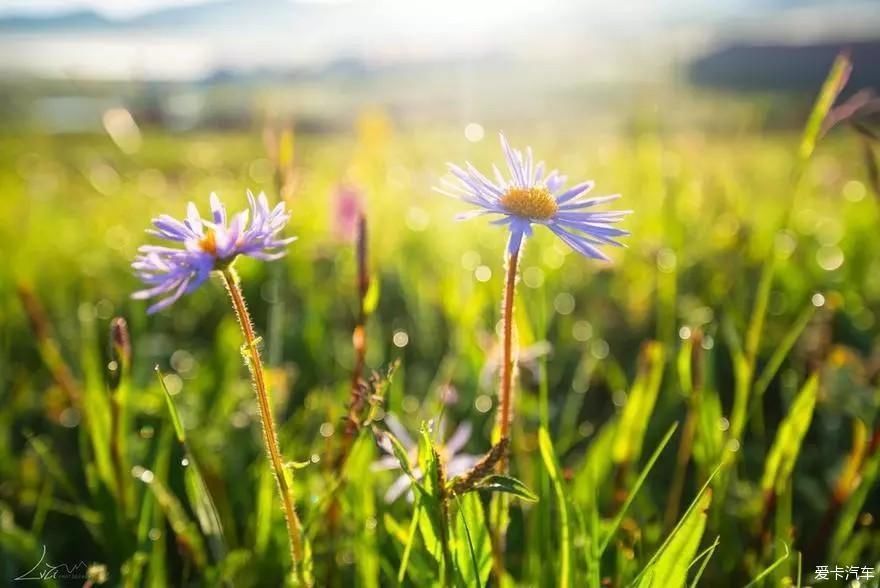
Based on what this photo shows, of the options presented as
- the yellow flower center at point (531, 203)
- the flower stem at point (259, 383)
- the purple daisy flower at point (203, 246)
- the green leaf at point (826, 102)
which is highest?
the green leaf at point (826, 102)

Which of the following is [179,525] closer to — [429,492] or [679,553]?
[429,492]

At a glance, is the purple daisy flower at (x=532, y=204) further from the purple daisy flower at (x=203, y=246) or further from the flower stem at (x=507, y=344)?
the purple daisy flower at (x=203, y=246)

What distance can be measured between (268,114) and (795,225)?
227 centimetres

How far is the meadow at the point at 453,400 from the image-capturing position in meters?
1.32

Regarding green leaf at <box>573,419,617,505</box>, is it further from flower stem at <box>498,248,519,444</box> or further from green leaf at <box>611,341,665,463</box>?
flower stem at <box>498,248,519,444</box>

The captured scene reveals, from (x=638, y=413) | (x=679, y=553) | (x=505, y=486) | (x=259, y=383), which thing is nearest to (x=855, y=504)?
(x=638, y=413)

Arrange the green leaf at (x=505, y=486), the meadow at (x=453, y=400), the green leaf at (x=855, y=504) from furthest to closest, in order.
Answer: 1. the green leaf at (x=855, y=504)
2. the meadow at (x=453, y=400)
3. the green leaf at (x=505, y=486)

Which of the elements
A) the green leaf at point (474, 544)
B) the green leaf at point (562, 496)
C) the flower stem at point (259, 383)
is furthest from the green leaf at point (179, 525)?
the green leaf at point (562, 496)

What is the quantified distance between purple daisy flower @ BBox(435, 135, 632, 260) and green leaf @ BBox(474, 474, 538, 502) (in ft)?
0.85

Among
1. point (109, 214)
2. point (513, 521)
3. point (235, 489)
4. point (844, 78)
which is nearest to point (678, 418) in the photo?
point (513, 521)

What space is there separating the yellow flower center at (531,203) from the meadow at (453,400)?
22cm

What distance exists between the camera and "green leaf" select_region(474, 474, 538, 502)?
0.97 meters

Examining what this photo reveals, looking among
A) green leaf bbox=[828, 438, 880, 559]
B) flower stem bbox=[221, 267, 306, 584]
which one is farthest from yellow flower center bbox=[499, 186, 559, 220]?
green leaf bbox=[828, 438, 880, 559]

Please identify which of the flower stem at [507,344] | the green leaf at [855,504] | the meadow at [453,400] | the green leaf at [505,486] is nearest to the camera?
the green leaf at [505,486]
